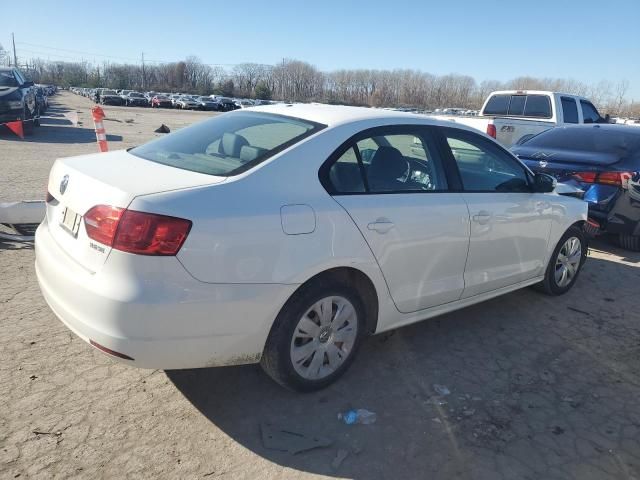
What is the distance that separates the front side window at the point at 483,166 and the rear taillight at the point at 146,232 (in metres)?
2.17

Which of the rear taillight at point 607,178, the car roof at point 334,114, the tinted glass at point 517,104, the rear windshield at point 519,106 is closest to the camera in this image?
the car roof at point 334,114

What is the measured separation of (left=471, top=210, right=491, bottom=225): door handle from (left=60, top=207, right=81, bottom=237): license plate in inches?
102

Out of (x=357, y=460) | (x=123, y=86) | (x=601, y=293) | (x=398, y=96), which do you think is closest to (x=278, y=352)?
(x=357, y=460)

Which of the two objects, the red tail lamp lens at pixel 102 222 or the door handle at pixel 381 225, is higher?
the red tail lamp lens at pixel 102 222

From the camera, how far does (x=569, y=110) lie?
1129cm

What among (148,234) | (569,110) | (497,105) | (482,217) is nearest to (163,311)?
(148,234)

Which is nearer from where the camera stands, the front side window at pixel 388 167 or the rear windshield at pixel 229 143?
the rear windshield at pixel 229 143

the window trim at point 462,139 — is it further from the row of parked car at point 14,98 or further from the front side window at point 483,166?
the row of parked car at point 14,98

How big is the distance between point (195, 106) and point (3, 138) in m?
49.2

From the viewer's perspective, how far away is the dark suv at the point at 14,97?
1449cm

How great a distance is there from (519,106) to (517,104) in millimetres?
92

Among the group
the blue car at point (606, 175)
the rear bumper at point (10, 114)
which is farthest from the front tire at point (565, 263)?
the rear bumper at point (10, 114)

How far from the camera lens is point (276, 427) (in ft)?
9.25

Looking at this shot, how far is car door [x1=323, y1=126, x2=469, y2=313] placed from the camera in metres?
3.07
